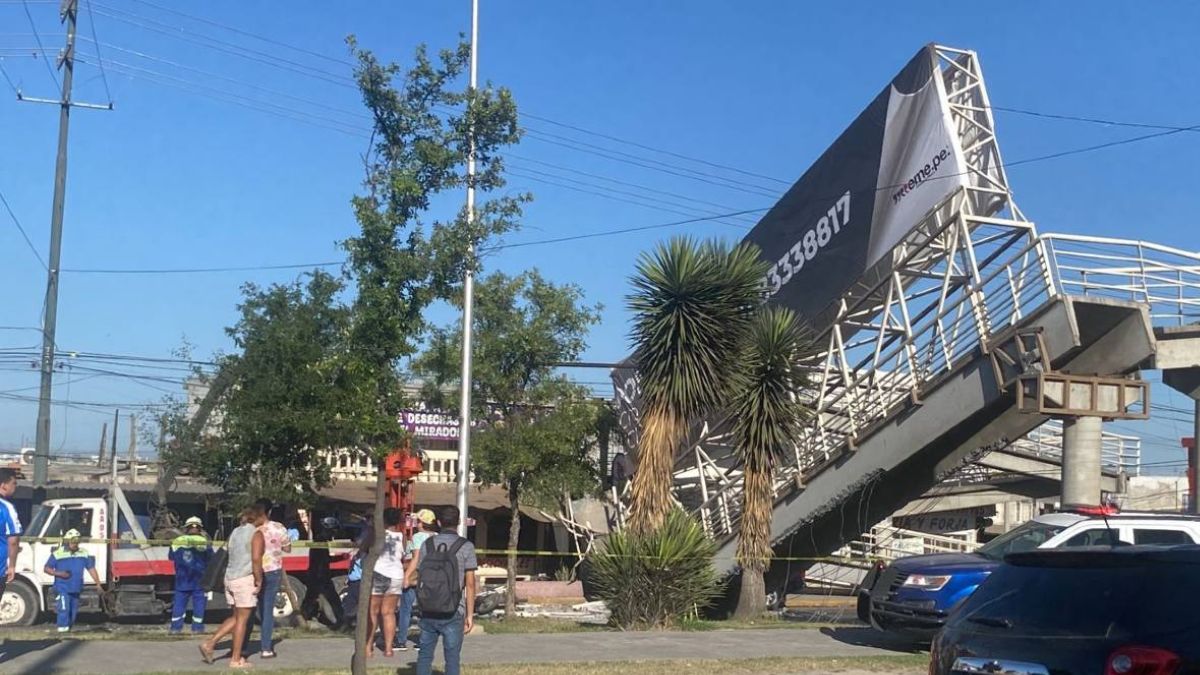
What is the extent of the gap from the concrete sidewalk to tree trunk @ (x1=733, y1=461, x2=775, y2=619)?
2.11 metres

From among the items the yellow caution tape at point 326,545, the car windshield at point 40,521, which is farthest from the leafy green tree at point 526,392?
the car windshield at point 40,521

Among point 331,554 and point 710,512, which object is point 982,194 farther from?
point 331,554

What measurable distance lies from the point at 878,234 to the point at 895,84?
8.47 ft

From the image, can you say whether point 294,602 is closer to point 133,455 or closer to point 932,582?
point 932,582

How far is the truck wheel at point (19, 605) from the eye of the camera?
737 inches

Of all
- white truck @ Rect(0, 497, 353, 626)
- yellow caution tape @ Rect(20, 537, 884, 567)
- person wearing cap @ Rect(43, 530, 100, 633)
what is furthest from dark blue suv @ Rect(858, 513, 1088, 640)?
person wearing cap @ Rect(43, 530, 100, 633)

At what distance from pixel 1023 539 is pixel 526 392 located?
12189 millimetres

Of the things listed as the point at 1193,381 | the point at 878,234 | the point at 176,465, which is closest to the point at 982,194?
the point at 878,234

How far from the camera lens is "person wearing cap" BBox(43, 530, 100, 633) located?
1666cm

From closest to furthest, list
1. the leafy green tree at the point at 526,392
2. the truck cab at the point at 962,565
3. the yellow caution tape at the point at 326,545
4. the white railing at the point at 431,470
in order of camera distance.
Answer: the truck cab at the point at 962,565, the yellow caution tape at the point at 326,545, the leafy green tree at the point at 526,392, the white railing at the point at 431,470

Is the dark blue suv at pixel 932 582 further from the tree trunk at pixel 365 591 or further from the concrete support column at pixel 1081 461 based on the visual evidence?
the tree trunk at pixel 365 591

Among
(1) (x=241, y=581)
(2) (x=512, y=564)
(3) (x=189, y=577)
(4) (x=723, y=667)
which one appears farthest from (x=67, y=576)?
(4) (x=723, y=667)

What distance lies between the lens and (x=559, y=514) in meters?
26.9

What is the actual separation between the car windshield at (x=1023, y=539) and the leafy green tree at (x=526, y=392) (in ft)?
34.6
